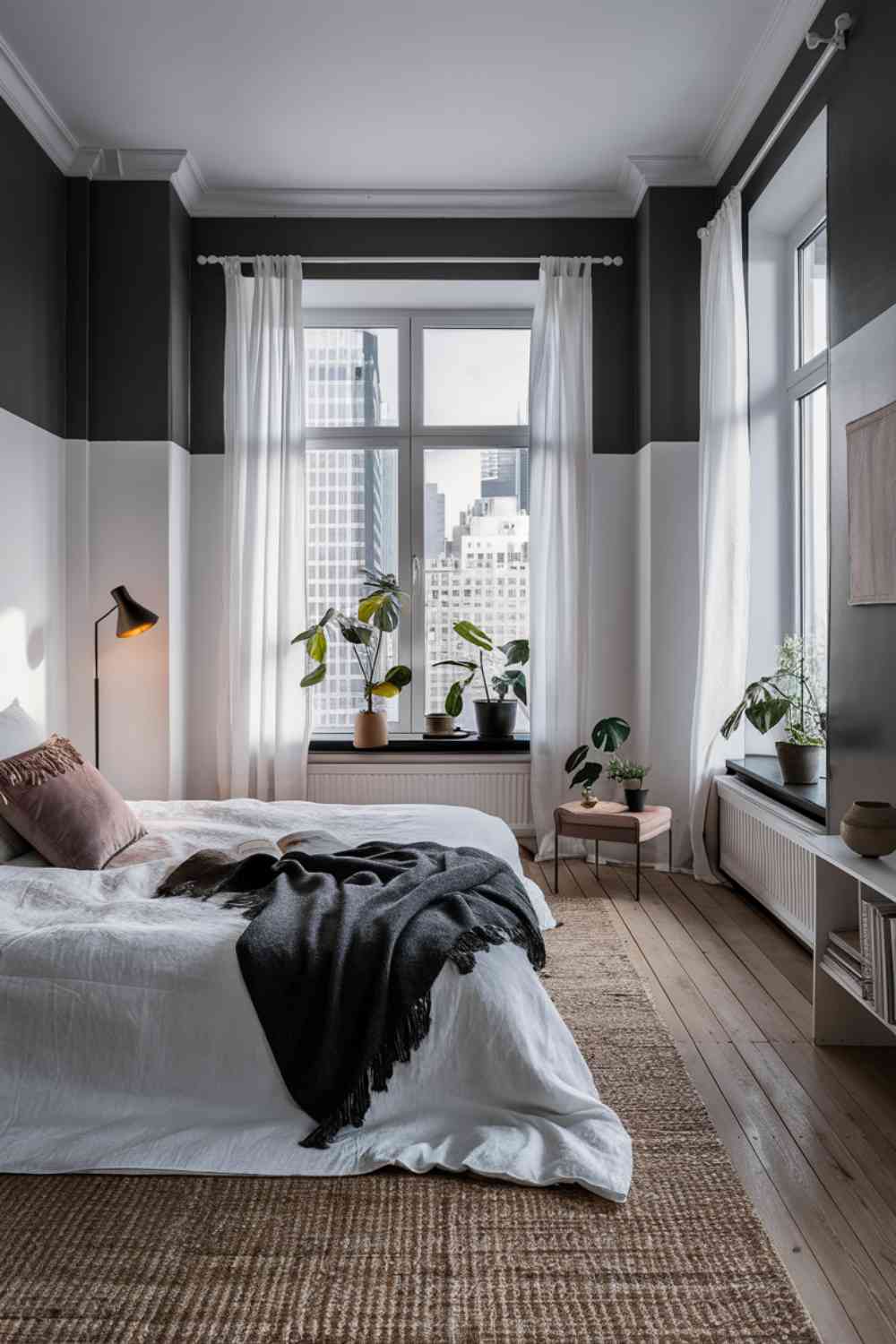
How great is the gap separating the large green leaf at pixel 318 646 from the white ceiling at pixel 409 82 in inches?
88.2

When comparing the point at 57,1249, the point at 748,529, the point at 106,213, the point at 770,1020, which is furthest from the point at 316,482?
the point at 57,1249

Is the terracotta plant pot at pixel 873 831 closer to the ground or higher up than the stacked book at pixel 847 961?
higher up

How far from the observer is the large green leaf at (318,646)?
465 centimetres

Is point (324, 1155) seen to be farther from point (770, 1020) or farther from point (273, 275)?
point (273, 275)

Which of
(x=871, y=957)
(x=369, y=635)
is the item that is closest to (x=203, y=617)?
(x=369, y=635)

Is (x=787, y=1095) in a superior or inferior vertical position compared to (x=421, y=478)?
inferior

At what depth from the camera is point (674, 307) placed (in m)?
4.54

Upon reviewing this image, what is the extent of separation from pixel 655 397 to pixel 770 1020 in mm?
2921

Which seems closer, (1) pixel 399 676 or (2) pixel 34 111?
(2) pixel 34 111

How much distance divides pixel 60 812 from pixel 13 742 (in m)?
0.38

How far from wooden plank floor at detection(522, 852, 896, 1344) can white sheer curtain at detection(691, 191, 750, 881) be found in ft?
3.09

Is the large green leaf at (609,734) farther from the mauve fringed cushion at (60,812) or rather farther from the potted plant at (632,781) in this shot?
the mauve fringed cushion at (60,812)

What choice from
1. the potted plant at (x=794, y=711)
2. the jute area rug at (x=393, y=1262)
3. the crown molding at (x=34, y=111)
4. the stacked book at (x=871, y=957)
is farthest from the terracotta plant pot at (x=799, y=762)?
the crown molding at (x=34, y=111)

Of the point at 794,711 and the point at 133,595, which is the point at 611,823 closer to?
the point at 794,711
